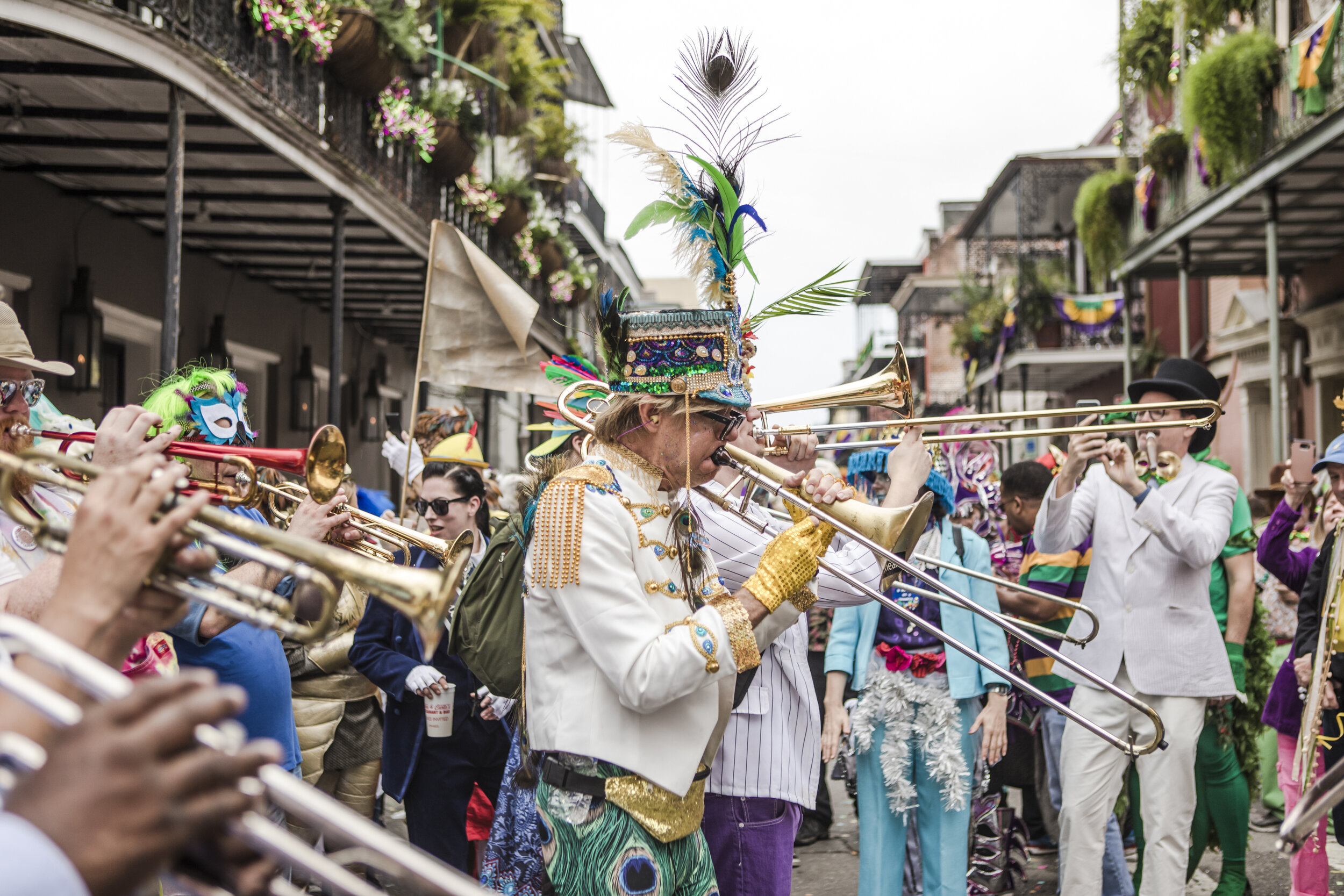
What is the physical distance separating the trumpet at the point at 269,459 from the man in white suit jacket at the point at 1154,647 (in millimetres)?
2966

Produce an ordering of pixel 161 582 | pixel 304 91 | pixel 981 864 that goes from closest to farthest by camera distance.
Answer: pixel 161 582, pixel 981 864, pixel 304 91

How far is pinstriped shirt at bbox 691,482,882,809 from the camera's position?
3617mm

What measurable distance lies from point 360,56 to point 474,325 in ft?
19.7

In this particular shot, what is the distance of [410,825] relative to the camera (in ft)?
15.6

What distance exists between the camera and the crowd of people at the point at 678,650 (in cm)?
140

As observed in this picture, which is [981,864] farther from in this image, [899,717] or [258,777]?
[258,777]

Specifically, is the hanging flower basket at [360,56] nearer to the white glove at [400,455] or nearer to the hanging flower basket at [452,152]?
the hanging flower basket at [452,152]

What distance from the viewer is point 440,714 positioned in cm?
446

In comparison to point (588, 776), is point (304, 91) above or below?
above

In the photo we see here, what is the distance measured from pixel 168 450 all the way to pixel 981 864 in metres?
4.38

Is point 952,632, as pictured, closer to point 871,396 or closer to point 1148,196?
point 871,396

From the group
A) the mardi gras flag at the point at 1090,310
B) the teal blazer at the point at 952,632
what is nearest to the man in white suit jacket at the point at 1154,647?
the teal blazer at the point at 952,632

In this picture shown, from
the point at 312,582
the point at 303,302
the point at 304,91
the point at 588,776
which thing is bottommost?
the point at 588,776

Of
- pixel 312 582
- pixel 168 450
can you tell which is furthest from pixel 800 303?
pixel 312 582
